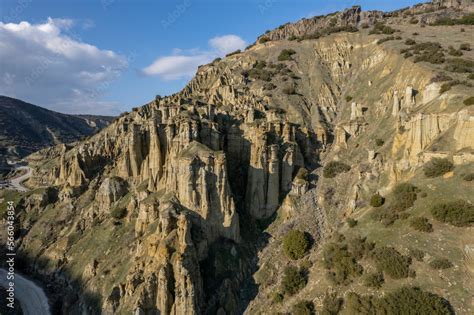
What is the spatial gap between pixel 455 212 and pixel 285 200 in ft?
62.8

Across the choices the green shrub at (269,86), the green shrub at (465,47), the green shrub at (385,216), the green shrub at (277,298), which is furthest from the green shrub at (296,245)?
the green shrub at (465,47)

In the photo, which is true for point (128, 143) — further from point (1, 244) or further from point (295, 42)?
point (295, 42)

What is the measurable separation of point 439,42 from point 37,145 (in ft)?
489

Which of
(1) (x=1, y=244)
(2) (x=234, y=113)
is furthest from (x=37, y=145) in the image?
(2) (x=234, y=113)

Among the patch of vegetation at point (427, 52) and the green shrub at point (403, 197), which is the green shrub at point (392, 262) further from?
the patch of vegetation at point (427, 52)

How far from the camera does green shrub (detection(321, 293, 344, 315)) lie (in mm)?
26109

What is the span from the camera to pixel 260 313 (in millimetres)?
30203

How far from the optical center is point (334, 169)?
148 feet

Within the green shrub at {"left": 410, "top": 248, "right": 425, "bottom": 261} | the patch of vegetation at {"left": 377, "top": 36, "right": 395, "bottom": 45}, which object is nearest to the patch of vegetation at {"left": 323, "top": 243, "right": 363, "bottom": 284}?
the green shrub at {"left": 410, "top": 248, "right": 425, "bottom": 261}

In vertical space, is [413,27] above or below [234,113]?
above

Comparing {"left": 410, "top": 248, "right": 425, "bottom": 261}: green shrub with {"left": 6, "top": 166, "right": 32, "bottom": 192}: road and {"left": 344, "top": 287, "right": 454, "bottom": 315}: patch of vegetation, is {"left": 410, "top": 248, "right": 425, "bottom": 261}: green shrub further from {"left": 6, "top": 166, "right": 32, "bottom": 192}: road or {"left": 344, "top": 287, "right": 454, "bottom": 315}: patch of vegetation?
{"left": 6, "top": 166, "right": 32, "bottom": 192}: road

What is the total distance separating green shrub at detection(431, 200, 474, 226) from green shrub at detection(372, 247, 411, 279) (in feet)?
16.2

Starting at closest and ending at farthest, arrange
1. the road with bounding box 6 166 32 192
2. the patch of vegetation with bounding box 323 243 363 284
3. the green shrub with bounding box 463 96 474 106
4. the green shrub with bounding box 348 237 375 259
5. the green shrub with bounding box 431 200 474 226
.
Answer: the green shrub with bounding box 431 200 474 226 < the patch of vegetation with bounding box 323 243 363 284 < the green shrub with bounding box 348 237 375 259 < the green shrub with bounding box 463 96 474 106 < the road with bounding box 6 166 32 192

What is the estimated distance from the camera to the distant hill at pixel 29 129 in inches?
5022
